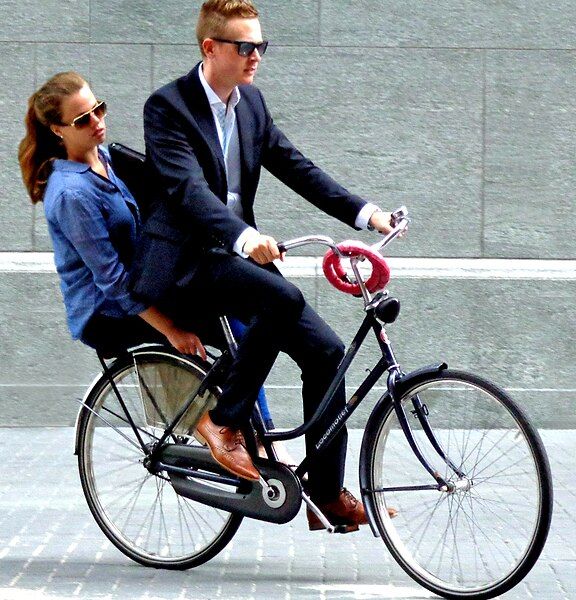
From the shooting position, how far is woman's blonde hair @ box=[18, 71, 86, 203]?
4742mm

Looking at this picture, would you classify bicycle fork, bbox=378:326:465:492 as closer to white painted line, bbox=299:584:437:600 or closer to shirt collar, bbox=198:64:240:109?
white painted line, bbox=299:584:437:600

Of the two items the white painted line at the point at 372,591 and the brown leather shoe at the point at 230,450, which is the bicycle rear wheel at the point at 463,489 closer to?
the white painted line at the point at 372,591

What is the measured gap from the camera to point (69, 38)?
823cm

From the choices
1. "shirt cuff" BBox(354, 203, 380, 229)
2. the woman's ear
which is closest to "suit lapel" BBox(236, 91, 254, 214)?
"shirt cuff" BBox(354, 203, 380, 229)

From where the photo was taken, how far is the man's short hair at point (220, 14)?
447 cm

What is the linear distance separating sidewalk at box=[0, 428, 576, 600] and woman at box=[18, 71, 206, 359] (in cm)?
79

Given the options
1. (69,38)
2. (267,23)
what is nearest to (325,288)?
(267,23)

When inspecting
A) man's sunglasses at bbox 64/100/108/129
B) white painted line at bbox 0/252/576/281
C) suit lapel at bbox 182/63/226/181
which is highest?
suit lapel at bbox 182/63/226/181

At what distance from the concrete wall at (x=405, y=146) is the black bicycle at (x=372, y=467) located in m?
3.16

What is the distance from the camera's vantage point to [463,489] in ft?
14.4

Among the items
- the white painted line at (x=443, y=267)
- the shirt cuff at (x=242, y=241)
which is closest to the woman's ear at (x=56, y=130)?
the shirt cuff at (x=242, y=241)

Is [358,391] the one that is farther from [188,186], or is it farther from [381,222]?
[188,186]

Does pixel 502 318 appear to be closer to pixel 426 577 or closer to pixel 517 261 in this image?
pixel 517 261

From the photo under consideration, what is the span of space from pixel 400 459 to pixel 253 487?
54cm
